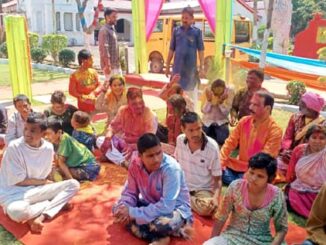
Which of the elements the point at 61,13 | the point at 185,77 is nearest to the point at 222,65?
the point at 185,77

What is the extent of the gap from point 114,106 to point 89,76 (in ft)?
2.84

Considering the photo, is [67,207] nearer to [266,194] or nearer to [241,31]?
[266,194]

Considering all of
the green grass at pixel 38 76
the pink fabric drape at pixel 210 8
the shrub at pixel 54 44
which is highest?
the pink fabric drape at pixel 210 8

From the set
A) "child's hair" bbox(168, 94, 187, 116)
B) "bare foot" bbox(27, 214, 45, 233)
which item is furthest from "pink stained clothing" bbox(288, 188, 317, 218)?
"bare foot" bbox(27, 214, 45, 233)

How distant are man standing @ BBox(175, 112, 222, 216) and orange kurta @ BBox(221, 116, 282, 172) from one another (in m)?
0.56

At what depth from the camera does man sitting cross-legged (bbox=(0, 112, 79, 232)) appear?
3.15 metres

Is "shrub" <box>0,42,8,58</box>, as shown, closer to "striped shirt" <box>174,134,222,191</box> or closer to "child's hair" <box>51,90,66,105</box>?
"child's hair" <box>51,90,66,105</box>

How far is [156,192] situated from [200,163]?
643 millimetres

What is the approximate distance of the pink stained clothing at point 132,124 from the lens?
15.1 ft

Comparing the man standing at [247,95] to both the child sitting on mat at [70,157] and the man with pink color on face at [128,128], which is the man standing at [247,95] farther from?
the child sitting on mat at [70,157]

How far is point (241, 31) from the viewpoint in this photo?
13594 mm

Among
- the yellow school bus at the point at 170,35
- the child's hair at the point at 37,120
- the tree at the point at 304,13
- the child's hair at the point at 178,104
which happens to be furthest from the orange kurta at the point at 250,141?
the tree at the point at 304,13

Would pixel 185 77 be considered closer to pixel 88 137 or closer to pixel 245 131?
pixel 88 137

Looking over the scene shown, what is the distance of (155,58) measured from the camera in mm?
14109
